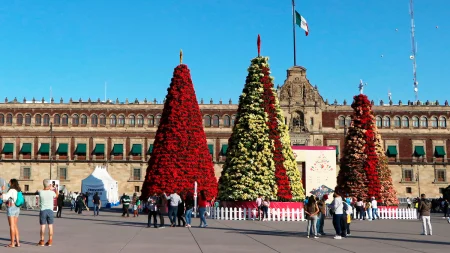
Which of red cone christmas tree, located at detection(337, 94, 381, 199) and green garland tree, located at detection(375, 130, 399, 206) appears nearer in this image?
red cone christmas tree, located at detection(337, 94, 381, 199)

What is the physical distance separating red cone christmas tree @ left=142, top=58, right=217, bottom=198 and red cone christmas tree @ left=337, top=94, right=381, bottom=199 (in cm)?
844

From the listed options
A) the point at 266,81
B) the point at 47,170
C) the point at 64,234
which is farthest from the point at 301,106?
the point at 64,234

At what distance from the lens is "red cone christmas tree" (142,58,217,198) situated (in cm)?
3081

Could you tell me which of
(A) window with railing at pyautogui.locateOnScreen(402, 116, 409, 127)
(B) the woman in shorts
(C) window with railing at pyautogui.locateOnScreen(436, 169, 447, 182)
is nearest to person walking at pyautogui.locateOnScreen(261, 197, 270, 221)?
(B) the woman in shorts

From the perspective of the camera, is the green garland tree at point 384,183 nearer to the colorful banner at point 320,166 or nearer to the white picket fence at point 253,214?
the white picket fence at point 253,214

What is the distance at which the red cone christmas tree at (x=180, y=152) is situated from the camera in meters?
30.8

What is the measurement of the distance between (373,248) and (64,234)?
33.2 ft

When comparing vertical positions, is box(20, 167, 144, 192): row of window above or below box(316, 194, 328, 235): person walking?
above

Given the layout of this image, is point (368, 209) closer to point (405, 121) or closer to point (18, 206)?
point (18, 206)

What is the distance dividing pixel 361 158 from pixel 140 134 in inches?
1642

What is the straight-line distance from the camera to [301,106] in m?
67.5

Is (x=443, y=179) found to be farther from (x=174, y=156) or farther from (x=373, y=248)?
(x=373, y=248)

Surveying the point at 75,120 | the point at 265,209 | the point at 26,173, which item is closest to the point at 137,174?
the point at 75,120

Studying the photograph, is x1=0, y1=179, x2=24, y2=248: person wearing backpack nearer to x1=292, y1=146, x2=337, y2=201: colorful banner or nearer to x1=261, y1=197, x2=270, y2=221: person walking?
A: x1=261, y1=197, x2=270, y2=221: person walking
